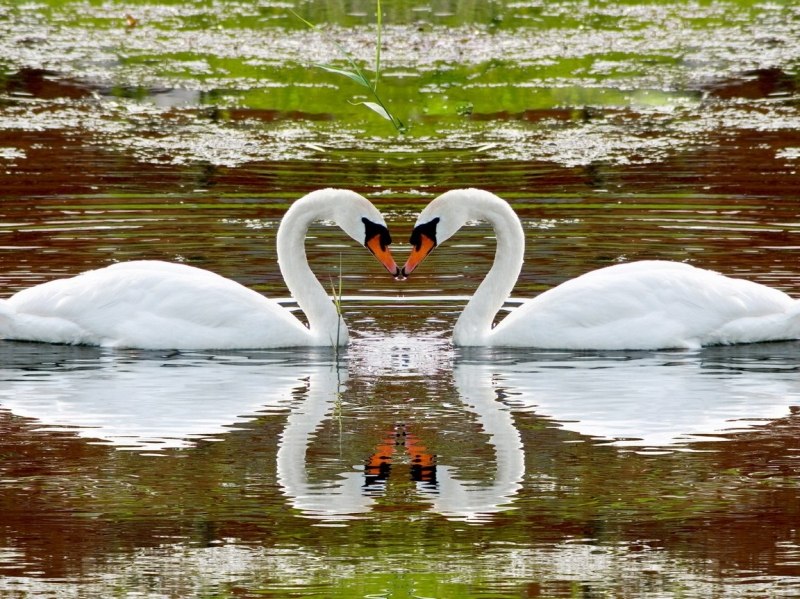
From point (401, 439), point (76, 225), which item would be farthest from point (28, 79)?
point (401, 439)

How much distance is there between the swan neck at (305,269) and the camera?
11047 millimetres

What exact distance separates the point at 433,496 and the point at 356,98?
1339cm

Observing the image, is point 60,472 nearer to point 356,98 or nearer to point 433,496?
point 433,496

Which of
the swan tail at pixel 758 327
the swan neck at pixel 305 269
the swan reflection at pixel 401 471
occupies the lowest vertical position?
the swan reflection at pixel 401 471

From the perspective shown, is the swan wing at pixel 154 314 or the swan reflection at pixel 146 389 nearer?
the swan reflection at pixel 146 389

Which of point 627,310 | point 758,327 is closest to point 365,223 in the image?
point 627,310

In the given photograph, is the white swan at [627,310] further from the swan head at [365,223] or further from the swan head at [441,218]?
the swan head at [365,223]

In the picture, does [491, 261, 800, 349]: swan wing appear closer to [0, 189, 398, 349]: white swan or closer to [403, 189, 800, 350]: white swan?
[403, 189, 800, 350]: white swan

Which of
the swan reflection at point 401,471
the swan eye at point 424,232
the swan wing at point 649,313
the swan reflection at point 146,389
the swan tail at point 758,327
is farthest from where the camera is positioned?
the swan eye at point 424,232

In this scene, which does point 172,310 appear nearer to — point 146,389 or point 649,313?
point 146,389

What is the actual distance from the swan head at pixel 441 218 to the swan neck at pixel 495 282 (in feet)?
0.28

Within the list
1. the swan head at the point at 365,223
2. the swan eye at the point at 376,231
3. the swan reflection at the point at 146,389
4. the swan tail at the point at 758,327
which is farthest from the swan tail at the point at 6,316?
the swan tail at the point at 758,327

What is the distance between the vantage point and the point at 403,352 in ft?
34.9

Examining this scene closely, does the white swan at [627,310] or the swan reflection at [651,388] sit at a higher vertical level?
the white swan at [627,310]
